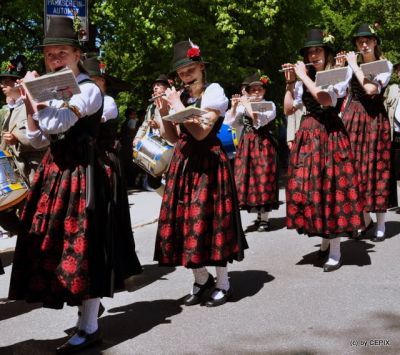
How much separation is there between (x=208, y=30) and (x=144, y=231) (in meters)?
7.27

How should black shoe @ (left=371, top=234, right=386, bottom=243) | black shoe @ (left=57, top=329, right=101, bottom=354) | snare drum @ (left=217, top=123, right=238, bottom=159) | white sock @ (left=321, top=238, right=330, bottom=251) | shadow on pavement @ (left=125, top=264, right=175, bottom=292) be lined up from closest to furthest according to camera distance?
black shoe @ (left=57, top=329, right=101, bottom=354) → shadow on pavement @ (left=125, top=264, right=175, bottom=292) → white sock @ (left=321, top=238, right=330, bottom=251) → black shoe @ (left=371, top=234, right=386, bottom=243) → snare drum @ (left=217, top=123, right=238, bottom=159)

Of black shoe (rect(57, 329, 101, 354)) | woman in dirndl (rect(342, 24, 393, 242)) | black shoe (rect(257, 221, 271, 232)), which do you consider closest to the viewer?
black shoe (rect(57, 329, 101, 354))

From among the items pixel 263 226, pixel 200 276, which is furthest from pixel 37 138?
pixel 263 226

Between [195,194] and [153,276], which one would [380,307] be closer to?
[195,194]

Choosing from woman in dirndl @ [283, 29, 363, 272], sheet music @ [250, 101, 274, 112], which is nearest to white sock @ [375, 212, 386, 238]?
woman in dirndl @ [283, 29, 363, 272]

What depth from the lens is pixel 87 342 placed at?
13.6 ft

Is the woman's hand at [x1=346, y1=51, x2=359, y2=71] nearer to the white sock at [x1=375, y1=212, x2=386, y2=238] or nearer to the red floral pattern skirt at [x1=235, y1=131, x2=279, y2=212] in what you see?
the white sock at [x1=375, y1=212, x2=386, y2=238]

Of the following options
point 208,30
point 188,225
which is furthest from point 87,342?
point 208,30

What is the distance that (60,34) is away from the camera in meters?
4.08

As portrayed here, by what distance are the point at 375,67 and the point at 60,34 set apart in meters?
3.48

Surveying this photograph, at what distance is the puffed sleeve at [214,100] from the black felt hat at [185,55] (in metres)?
0.24

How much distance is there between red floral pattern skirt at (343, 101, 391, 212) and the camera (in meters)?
7.45

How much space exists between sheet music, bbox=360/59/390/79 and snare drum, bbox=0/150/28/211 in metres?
3.37

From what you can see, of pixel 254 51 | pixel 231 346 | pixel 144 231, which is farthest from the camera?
pixel 254 51
